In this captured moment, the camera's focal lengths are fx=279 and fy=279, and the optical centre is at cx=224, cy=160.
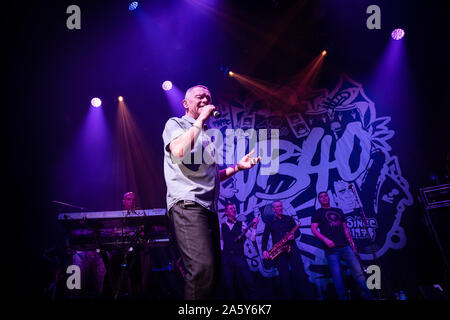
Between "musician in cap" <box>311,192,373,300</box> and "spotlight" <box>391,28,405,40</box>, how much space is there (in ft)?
13.7

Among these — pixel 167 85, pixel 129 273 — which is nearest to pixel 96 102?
pixel 167 85

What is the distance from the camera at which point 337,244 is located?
219 inches

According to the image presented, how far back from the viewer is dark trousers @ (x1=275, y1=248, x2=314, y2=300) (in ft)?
18.7

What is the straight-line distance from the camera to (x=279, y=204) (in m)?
6.48

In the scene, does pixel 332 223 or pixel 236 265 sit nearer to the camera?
pixel 332 223

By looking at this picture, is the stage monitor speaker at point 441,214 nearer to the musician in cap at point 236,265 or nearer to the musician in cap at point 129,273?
the musician in cap at point 236,265

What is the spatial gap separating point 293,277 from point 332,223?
1.42 meters

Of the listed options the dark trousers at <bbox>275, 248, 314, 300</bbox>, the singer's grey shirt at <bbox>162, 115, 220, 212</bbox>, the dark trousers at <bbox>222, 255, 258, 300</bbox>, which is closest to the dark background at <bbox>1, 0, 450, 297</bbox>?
the dark trousers at <bbox>275, 248, 314, 300</bbox>

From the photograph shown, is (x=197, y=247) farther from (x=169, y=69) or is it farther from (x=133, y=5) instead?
(x=169, y=69)

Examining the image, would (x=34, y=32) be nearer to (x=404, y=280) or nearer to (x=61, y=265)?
(x=61, y=265)

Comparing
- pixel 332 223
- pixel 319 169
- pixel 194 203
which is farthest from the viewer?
pixel 319 169

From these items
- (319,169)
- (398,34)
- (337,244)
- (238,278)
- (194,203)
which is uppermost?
(398,34)

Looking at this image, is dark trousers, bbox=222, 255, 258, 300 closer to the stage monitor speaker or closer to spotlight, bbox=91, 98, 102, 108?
the stage monitor speaker

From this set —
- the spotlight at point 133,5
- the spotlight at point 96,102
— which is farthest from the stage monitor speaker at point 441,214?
the spotlight at point 96,102
